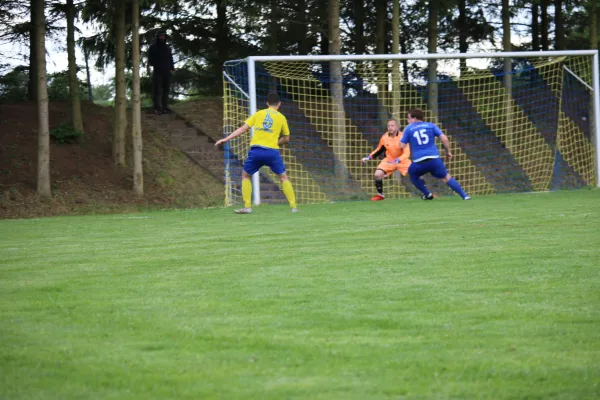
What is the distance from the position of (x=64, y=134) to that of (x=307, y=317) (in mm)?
20762

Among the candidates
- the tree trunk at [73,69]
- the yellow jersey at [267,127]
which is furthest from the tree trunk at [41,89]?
the yellow jersey at [267,127]

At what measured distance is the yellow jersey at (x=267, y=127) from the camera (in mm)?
15688

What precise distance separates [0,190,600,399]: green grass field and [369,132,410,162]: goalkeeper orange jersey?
9350 millimetres

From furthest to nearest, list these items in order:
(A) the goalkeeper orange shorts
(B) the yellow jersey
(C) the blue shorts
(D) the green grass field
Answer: (A) the goalkeeper orange shorts → (C) the blue shorts → (B) the yellow jersey → (D) the green grass field

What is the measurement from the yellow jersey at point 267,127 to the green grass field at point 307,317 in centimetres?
526

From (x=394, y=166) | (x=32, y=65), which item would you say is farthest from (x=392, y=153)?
(x=32, y=65)

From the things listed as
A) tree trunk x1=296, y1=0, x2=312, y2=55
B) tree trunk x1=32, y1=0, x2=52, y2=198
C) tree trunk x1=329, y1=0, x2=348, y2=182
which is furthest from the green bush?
tree trunk x1=296, y1=0, x2=312, y2=55

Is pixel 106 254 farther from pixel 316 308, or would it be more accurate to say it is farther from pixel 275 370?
pixel 275 370

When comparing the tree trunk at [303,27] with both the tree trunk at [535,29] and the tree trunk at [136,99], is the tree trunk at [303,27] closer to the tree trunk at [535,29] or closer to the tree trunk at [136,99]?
the tree trunk at [136,99]

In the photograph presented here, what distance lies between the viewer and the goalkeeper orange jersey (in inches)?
787

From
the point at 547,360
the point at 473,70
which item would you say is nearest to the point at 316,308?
the point at 547,360

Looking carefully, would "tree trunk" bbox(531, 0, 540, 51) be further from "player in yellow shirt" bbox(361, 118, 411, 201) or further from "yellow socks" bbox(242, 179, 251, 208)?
"yellow socks" bbox(242, 179, 251, 208)

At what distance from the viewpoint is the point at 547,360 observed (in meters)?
4.46

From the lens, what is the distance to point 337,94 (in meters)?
23.7
